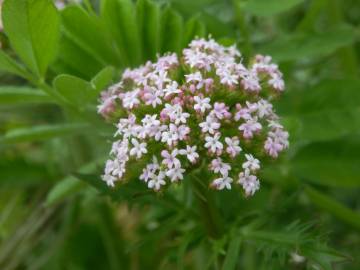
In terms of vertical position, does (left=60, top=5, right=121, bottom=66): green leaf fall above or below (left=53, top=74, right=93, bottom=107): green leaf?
above

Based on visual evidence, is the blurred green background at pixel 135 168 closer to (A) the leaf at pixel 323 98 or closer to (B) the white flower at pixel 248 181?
(A) the leaf at pixel 323 98

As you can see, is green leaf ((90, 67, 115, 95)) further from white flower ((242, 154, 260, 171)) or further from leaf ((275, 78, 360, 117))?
leaf ((275, 78, 360, 117))

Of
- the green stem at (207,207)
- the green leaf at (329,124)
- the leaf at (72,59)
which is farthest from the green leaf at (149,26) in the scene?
the green leaf at (329,124)

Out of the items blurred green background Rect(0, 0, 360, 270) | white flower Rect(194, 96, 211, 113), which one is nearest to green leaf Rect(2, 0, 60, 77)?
blurred green background Rect(0, 0, 360, 270)

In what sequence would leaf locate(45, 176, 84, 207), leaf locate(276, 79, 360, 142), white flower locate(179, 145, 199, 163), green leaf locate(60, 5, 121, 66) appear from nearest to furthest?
white flower locate(179, 145, 199, 163)
green leaf locate(60, 5, 121, 66)
leaf locate(45, 176, 84, 207)
leaf locate(276, 79, 360, 142)

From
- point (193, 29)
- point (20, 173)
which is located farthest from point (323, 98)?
point (20, 173)

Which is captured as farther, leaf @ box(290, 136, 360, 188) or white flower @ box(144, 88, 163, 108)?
leaf @ box(290, 136, 360, 188)

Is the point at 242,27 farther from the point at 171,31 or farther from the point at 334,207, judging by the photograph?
the point at 334,207
